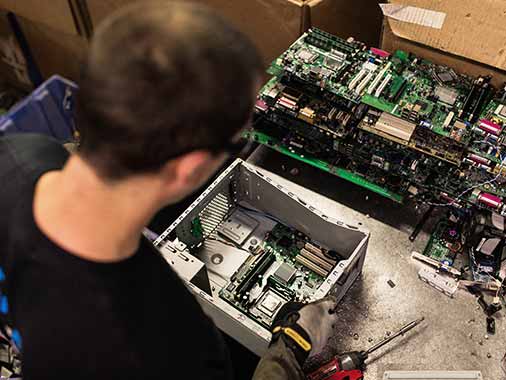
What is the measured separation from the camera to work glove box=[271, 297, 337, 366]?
1610 millimetres

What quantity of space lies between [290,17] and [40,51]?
187 centimetres

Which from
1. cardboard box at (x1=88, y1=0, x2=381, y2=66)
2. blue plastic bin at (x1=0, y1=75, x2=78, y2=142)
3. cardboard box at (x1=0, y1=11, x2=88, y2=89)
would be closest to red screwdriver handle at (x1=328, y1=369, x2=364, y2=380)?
cardboard box at (x1=88, y1=0, x2=381, y2=66)

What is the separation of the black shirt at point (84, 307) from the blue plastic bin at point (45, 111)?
1.26 m

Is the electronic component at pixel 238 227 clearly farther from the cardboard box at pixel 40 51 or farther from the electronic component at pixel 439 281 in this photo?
the cardboard box at pixel 40 51

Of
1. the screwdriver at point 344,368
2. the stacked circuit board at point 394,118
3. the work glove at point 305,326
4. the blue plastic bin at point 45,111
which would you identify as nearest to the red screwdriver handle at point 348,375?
→ the screwdriver at point 344,368

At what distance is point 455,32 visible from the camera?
5.99ft

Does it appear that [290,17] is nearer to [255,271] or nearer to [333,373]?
[255,271]

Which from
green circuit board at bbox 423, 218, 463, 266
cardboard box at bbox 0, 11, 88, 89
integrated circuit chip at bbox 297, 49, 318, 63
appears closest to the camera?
integrated circuit chip at bbox 297, 49, 318, 63

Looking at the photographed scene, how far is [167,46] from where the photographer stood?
72 centimetres

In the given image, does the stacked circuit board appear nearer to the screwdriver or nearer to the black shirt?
the screwdriver

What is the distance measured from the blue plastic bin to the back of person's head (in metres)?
1.50

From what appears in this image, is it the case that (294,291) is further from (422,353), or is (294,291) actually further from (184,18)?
(184,18)

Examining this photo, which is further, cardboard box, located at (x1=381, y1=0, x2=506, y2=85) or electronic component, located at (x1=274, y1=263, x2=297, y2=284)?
electronic component, located at (x1=274, y1=263, x2=297, y2=284)

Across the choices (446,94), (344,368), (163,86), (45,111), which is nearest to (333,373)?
(344,368)
